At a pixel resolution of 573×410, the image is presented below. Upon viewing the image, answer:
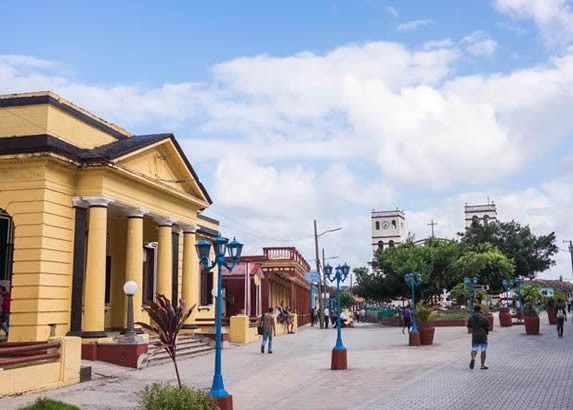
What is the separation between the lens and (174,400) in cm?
836

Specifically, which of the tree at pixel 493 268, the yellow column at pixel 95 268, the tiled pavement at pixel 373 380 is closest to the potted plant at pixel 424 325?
the tiled pavement at pixel 373 380

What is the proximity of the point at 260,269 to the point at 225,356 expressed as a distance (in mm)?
16363

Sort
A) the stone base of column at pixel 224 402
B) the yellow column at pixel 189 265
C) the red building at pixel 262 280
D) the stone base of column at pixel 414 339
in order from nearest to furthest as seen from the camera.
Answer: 1. the stone base of column at pixel 224 402
2. the stone base of column at pixel 414 339
3. the yellow column at pixel 189 265
4. the red building at pixel 262 280

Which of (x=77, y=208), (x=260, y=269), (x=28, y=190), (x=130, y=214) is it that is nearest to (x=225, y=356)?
(x=130, y=214)

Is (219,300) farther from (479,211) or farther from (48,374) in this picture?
(479,211)

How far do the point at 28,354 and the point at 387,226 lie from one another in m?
109

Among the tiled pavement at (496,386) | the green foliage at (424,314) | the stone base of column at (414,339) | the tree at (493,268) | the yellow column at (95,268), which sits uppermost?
the tree at (493,268)

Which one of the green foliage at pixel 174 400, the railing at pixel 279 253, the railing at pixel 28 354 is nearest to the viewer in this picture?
the green foliage at pixel 174 400

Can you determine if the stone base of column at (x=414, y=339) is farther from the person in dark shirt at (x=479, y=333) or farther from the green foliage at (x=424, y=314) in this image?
the person in dark shirt at (x=479, y=333)

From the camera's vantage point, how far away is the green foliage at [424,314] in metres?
23.0

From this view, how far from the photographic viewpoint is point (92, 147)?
62.3 feet

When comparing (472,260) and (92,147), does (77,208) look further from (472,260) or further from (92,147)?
(472,260)

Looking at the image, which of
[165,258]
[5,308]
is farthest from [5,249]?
[165,258]

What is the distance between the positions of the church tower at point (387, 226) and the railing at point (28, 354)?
107 metres
